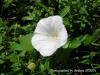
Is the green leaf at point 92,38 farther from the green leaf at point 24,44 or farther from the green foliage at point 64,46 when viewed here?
the green leaf at point 24,44

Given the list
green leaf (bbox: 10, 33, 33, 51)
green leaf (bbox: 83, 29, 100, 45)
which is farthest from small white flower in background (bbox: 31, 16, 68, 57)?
green leaf (bbox: 83, 29, 100, 45)

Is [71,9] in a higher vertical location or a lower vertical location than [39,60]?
higher

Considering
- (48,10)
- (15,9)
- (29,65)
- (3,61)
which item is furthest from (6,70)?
(15,9)

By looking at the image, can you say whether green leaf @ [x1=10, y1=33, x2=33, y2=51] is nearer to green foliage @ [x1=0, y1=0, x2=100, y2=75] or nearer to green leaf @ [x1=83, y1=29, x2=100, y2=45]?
green foliage @ [x1=0, y1=0, x2=100, y2=75]

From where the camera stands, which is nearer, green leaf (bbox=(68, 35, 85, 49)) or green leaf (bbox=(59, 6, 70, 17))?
green leaf (bbox=(68, 35, 85, 49))

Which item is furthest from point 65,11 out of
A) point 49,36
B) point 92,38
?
point 92,38

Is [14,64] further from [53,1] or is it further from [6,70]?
[53,1]
